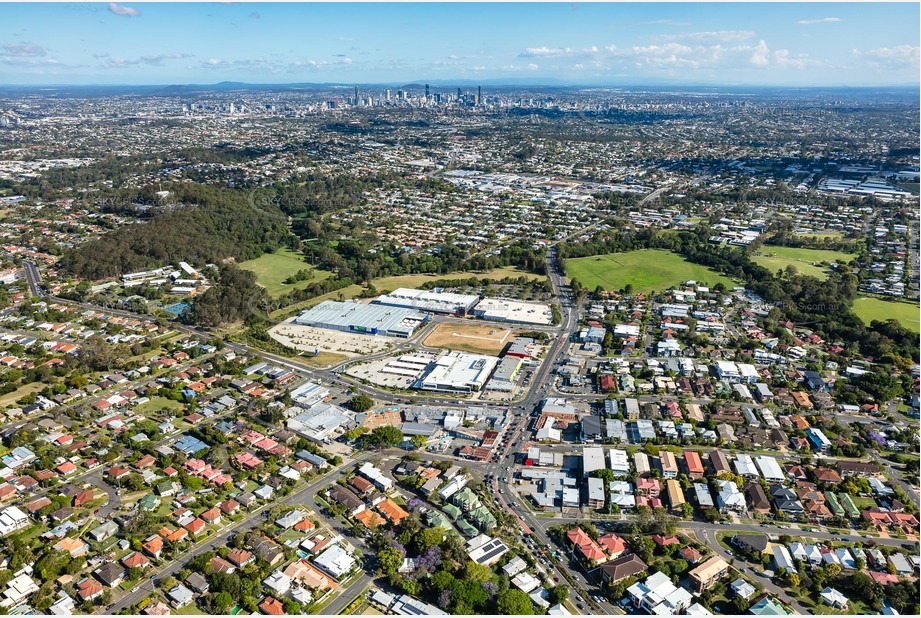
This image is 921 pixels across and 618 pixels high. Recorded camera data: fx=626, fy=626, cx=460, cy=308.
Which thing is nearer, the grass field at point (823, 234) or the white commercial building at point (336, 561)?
the white commercial building at point (336, 561)

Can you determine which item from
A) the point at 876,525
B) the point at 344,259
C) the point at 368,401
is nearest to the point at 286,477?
the point at 368,401

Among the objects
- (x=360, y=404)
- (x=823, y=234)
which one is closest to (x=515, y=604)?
(x=360, y=404)

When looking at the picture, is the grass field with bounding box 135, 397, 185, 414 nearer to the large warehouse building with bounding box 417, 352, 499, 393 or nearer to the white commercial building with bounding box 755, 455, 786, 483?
the large warehouse building with bounding box 417, 352, 499, 393

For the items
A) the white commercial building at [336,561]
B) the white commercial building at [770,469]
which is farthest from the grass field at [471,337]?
the white commercial building at [336,561]

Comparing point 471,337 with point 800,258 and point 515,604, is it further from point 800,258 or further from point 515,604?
point 800,258

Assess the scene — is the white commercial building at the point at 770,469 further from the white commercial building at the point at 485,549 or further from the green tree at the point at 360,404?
the green tree at the point at 360,404

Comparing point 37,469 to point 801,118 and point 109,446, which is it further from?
point 801,118
